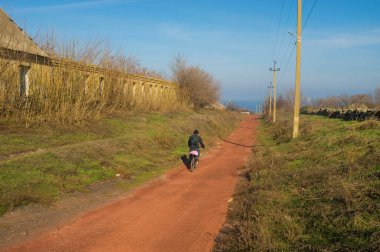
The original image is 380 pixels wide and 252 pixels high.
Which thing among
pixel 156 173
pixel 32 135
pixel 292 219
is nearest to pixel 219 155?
pixel 156 173

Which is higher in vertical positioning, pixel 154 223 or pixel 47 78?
pixel 47 78

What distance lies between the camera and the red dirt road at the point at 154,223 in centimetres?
661

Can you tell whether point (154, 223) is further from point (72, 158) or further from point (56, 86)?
point (56, 86)

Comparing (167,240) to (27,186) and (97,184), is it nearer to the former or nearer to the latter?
(27,186)

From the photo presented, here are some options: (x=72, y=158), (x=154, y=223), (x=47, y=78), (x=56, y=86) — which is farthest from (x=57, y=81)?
(x=154, y=223)

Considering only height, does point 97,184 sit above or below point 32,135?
below

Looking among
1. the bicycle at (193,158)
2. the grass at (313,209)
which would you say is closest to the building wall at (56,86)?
the bicycle at (193,158)

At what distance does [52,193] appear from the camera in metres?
9.45

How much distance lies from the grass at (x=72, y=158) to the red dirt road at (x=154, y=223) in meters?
1.36

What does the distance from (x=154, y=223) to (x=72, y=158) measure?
5425mm

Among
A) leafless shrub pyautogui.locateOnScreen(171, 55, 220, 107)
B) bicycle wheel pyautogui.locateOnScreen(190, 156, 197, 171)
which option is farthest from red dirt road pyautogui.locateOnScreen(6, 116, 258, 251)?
leafless shrub pyautogui.locateOnScreen(171, 55, 220, 107)

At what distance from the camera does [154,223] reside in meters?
7.95

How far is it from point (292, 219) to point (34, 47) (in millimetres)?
19708

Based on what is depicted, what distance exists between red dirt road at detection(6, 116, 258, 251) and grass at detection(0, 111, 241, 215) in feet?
4.45
